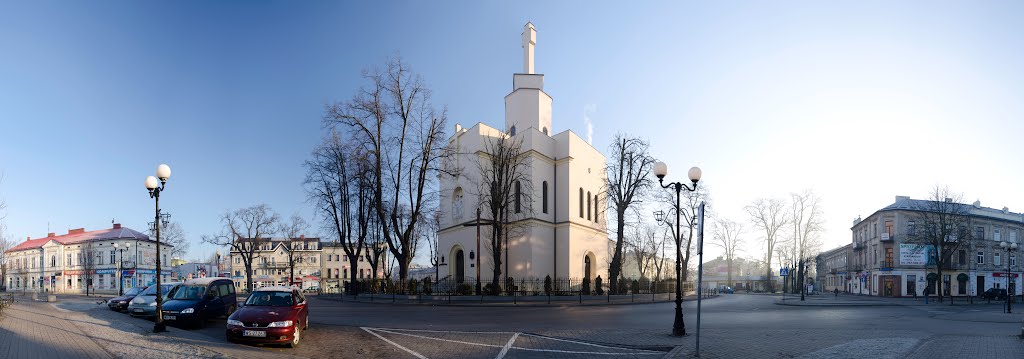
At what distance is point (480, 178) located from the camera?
39.8 m

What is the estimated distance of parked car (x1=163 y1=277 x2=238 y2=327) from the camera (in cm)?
1541

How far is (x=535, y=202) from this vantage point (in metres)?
38.8

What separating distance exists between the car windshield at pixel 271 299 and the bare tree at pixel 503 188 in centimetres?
2105

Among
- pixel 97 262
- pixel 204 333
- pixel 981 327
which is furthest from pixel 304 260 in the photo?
pixel 981 327

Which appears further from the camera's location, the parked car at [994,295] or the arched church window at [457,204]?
the arched church window at [457,204]

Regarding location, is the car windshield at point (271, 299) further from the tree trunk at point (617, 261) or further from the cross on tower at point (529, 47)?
the cross on tower at point (529, 47)

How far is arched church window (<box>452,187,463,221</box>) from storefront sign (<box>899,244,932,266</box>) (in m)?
42.9

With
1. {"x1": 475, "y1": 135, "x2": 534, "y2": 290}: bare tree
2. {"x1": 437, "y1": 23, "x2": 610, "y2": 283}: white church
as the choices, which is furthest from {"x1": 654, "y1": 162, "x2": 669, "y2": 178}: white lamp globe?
{"x1": 437, "y1": 23, "x2": 610, "y2": 283}: white church

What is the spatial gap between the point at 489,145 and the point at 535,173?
4.05m

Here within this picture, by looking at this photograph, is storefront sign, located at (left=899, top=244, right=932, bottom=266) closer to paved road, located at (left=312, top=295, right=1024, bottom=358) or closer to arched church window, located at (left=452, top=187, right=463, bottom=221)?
paved road, located at (left=312, top=295, right=1024, bottom=358)

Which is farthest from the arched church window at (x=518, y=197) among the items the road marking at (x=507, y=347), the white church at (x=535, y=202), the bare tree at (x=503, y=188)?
the road marking at (x=507, y=347)

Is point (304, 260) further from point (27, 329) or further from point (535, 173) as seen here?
point (27, 329)

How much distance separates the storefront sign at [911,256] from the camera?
50.6 meters

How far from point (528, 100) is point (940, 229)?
33842 millimetres
